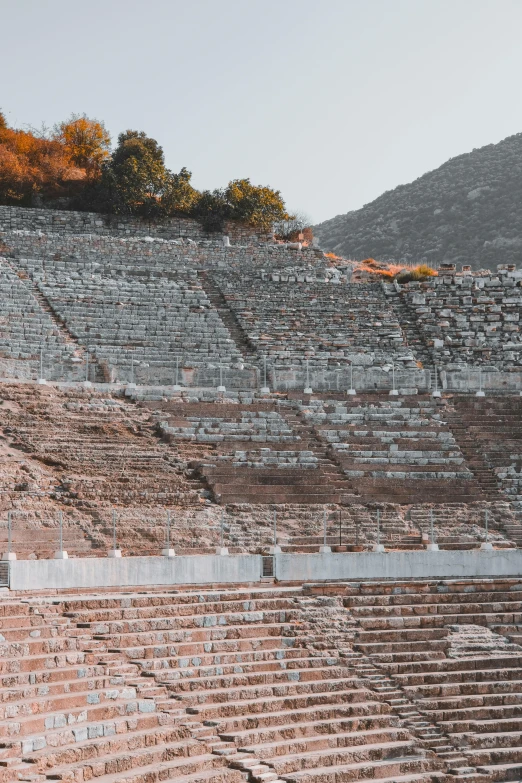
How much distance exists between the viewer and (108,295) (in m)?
32.1

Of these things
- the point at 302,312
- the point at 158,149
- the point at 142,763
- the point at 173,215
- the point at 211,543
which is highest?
the point at 158,149

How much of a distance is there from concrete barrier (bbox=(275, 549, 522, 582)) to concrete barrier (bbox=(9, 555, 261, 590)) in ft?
2.35

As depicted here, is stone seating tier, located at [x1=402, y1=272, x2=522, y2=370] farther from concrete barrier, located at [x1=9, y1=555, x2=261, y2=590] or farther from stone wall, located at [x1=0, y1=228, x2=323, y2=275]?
concrete barrier, located at [x1=9, y1=555, x2=261, y2=590]

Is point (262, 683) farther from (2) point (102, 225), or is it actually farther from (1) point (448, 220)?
(1) point (448, 220)

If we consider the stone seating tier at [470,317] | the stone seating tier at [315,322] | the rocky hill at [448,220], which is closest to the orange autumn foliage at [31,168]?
Result: the stone seating tier at [315,322]

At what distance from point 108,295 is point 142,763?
68.6 ft

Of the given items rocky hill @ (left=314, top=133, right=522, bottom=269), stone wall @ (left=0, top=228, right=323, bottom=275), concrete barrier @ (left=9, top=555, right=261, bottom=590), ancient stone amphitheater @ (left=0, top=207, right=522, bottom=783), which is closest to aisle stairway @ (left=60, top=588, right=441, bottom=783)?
ancient stone amphitheater @ (left=0, top=207, right=522, bottom=783)

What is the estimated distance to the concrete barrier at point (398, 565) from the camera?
18984mm

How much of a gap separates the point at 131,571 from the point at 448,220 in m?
45.0

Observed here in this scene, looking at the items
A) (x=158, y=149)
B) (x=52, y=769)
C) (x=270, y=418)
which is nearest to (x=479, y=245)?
(x=158, y=149)

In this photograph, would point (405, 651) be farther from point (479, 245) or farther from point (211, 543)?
point (479, 245)

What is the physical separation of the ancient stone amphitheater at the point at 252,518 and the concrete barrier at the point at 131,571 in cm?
3

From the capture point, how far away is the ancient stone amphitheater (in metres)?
13.8

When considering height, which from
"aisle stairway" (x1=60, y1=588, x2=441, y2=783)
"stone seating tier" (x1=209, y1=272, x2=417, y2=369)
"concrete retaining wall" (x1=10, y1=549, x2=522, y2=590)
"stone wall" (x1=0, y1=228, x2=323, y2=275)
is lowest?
"aisle stairway" (x1=60, y1=588, x2=441, y2=783)
